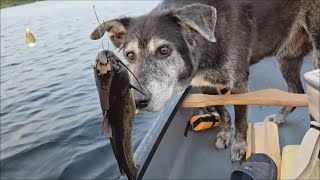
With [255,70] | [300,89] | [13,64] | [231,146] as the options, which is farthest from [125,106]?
[13,64]

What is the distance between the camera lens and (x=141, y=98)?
10.4ft

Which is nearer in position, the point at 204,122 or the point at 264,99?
the point at 264,99

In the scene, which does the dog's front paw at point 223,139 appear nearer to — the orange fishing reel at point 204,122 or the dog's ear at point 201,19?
the orange fishing reel at point 204,122

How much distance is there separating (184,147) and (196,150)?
172 millimetres

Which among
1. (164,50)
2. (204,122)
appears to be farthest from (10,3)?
(164,50)

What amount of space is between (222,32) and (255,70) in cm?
323

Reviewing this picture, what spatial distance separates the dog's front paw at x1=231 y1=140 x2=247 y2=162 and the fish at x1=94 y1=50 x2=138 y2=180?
2314mm

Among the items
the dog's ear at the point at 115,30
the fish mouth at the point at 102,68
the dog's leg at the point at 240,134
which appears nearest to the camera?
the fish mouth at the point at 102,68

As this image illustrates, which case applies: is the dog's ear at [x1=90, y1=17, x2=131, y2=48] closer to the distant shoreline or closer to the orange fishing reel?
the orange fishing reel

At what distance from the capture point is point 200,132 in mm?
5109

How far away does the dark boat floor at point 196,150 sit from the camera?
4.30 metres

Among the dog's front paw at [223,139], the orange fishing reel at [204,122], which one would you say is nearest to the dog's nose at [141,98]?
the dog's front paw at [223,139]

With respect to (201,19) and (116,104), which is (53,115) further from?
(116,104)

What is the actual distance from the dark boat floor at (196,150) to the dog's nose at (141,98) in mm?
949
